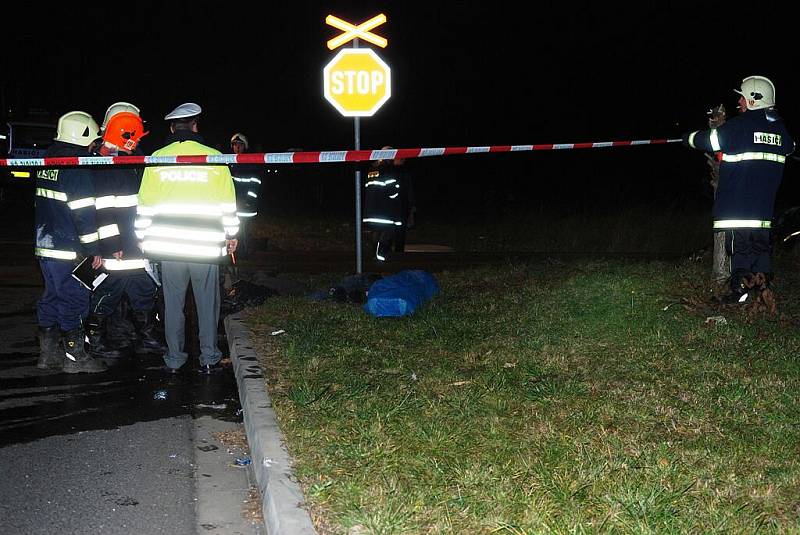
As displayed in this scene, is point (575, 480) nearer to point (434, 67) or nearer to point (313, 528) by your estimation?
point (313, 528)

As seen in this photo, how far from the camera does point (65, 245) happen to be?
270 inches

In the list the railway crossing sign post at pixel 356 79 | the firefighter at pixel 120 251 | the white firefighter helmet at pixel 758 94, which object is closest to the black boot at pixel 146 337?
the firefighter at pixel 120 251

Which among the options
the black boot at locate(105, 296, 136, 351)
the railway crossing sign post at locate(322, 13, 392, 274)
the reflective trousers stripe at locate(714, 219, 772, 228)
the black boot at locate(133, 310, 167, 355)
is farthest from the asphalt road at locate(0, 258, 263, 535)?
the reflective trousers stripe at locate(714, 219, 772, 228)

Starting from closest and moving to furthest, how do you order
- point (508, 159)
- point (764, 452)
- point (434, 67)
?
1. point (764, 452)
2. point (508, 159)
3. point (434, 67)

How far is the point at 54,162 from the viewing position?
21.6 ft

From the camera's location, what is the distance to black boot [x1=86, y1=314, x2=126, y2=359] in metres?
7.27

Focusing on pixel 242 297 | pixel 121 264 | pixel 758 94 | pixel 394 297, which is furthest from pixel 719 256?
pixel 121 264

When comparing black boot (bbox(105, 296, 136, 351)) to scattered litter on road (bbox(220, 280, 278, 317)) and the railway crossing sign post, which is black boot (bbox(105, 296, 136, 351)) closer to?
scattered litter on road (bbox(220, 280, 278, 317))

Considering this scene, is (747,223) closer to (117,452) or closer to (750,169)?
(750,169)

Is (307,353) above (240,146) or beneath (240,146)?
beneath

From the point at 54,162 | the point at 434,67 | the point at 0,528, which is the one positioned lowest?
the point at 0,528

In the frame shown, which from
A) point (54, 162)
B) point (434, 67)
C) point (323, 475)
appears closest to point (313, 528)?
point (323, 475)

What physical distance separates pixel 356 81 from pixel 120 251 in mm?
3533

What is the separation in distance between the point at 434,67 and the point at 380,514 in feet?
139
